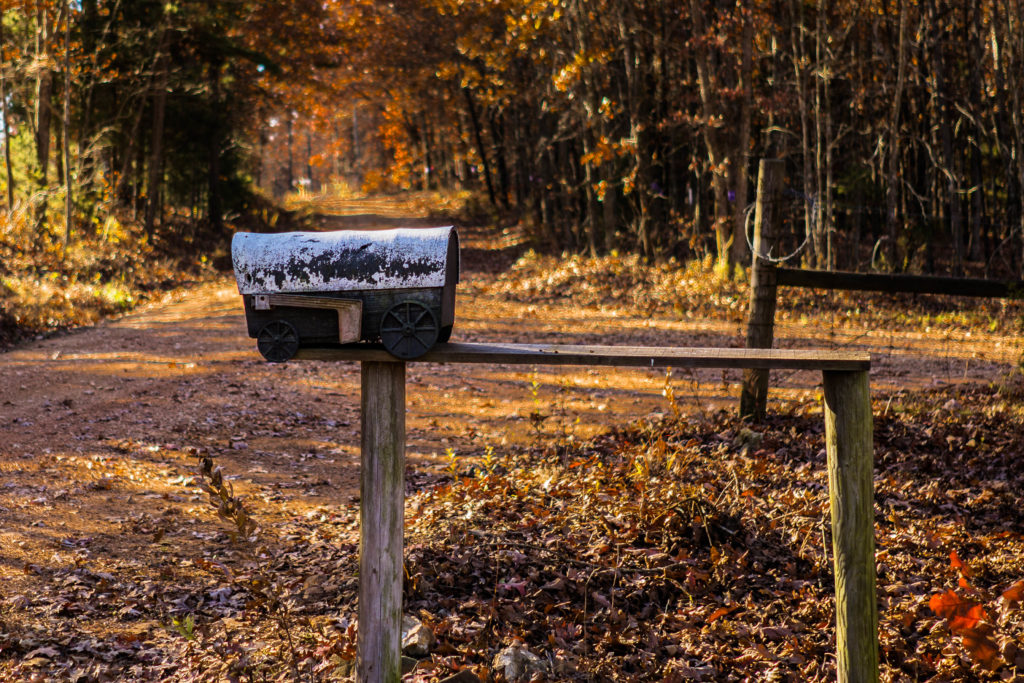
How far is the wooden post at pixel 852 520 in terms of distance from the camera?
12.0 ft

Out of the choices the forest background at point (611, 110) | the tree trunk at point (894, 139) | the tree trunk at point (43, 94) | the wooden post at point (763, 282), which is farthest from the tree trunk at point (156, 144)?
the wooden post at point (763, 282)

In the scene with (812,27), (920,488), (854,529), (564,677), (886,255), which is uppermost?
(812,27)

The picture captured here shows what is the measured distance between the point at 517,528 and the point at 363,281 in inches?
109

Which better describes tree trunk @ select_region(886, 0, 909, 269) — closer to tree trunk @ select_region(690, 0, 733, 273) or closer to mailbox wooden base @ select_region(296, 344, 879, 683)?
tree trunk @ select_region(690, 0, 733, 273)

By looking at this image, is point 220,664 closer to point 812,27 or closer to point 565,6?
point 565,6

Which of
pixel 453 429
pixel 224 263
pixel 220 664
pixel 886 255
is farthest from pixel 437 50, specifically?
pixel 220 664

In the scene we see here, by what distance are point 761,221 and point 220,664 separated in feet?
18.0

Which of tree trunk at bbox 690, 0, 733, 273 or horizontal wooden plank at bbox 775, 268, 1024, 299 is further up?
tree trunk at bbox 690, 0, 733, 273

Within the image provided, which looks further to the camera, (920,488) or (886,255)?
(886,255)

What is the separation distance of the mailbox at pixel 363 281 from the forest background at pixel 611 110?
10606 millimetres

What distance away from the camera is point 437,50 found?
89.4 ft

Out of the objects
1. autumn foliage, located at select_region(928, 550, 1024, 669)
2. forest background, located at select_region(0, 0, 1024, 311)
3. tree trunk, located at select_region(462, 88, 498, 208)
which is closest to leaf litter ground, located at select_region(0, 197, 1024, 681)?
autumn foliage, located at select_region(928, 550, 1024, 669)

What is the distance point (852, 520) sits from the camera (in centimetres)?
372

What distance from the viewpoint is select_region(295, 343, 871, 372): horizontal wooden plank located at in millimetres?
3520
